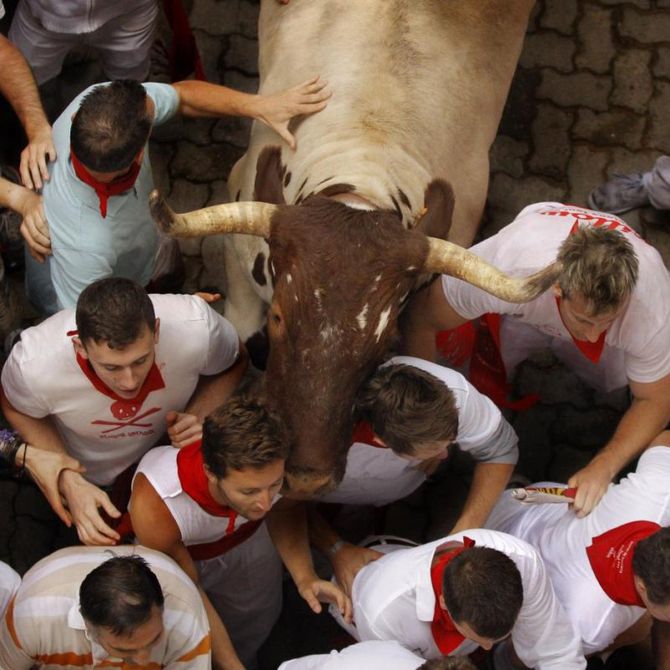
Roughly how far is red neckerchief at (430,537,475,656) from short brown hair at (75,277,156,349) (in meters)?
1.54

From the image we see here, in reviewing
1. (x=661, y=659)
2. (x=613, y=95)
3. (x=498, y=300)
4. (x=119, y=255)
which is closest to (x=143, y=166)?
(x=119, y=255)

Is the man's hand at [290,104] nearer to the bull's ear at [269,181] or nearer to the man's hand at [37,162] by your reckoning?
the bull's ear at [269,181]

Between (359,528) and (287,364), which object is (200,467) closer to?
(287,364)

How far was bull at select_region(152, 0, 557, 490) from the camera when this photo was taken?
450 cm

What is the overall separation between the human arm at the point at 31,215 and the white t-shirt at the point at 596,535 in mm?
2781

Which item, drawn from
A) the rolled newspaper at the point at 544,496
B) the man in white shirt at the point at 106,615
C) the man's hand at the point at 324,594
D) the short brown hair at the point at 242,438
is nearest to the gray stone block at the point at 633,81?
the rolled newspaper at the point at 544,496

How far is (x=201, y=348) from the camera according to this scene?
4965mm

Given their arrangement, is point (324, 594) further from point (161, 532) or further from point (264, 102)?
point (264, 102)

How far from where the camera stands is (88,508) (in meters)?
4.71

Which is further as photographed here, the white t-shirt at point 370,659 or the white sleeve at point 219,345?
the white sleeve at point 219,345

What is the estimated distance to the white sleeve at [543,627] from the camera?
443cm

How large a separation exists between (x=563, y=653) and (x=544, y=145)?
430 cm

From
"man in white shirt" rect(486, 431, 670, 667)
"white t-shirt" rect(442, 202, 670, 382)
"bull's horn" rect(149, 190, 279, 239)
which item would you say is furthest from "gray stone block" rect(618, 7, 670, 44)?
"bull's horn" rect(149, 190, 279, 239)

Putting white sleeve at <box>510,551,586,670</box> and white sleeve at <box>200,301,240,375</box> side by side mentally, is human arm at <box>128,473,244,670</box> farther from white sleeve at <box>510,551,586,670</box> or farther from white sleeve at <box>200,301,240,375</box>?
white sleeve at <box>510,551,586,670</box>
